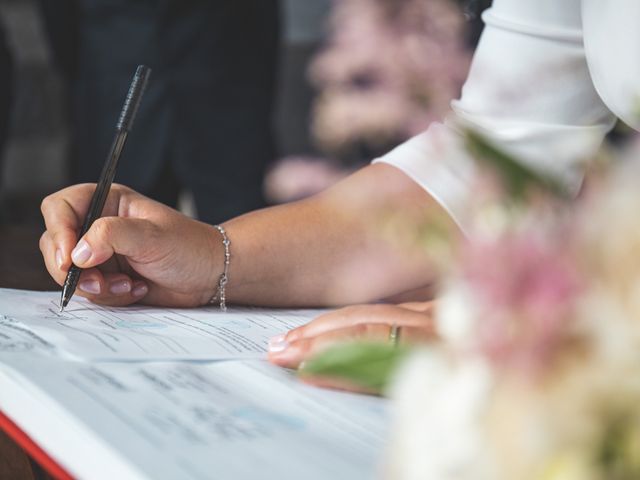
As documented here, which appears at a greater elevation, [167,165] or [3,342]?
[3,342]

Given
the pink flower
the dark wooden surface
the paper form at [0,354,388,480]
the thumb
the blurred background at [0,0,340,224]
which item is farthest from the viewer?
the blurred background at [0,0,340,224]

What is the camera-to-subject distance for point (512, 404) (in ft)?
0.84

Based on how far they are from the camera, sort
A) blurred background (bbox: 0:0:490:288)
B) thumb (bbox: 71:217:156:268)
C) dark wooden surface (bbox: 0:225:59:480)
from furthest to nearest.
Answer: blurred background (bbox: 0:0:490:288) < thumb (bbox: 71:217:156:268) < dark wooden surface (bbox: 0:225:59:480)

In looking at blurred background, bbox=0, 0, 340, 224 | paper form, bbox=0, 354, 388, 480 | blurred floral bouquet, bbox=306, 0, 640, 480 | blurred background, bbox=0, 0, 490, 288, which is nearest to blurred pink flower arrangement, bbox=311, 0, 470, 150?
blurred floral bouquet, bbox=306, 0, 640, 480

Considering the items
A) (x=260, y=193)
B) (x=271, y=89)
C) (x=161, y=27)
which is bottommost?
(x=260, y=193)

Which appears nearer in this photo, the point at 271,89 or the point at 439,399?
the point at 439,399

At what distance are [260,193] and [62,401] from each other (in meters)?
1.73

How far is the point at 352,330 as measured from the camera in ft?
2.21

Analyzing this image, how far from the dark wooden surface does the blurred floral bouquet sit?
0.39 metres

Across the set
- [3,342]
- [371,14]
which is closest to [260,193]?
[3,342]

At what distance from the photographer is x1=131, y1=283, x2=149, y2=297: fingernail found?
89 cm

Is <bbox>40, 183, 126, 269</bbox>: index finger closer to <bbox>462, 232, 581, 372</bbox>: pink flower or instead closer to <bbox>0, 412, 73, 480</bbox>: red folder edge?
<bbox>0, 412, 73, 480</bbox>: red folder edge

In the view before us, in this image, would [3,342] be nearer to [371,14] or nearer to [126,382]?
[126,382]

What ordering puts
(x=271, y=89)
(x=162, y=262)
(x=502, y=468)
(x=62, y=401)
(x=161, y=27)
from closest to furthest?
(x=502, y=468)
(x=62, y=401)
(x=162, y=262)
(x=161, y=27)
(x=271, y=89)
